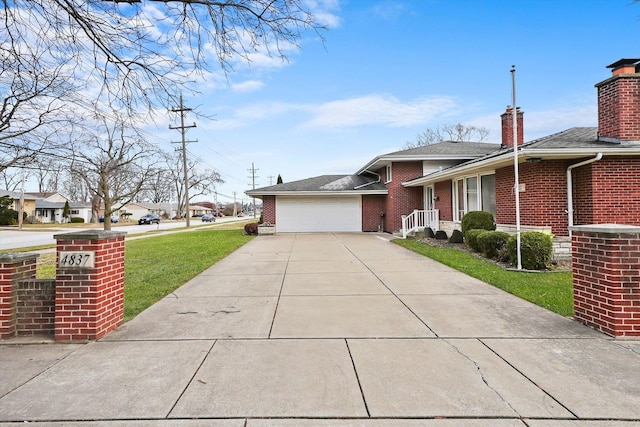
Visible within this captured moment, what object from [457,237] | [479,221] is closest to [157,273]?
[479,221]

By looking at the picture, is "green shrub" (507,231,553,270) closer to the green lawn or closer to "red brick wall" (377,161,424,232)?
the green lawn

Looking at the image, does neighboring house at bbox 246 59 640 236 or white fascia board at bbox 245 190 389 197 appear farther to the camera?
white fascia board at bbox 245 190 389 197

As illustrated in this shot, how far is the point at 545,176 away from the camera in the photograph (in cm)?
966

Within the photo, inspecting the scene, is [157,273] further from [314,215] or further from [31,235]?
[31,235]

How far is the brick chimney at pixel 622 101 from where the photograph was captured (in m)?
8.94

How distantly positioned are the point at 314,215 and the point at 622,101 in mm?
15188

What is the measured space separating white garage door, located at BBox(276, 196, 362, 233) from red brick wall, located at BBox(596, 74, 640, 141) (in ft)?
43.7

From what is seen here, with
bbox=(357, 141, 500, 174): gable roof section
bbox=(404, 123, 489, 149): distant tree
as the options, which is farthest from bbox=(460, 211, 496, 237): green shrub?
bbox=(404, 123, 489, 149): distant tree

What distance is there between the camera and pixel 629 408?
2.52 m

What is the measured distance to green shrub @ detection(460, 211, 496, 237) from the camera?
11.7 metres

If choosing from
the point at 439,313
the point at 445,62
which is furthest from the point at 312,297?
the point at 445,62

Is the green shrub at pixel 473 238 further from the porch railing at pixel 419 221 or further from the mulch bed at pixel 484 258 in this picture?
the porch railing at pixel 419 221

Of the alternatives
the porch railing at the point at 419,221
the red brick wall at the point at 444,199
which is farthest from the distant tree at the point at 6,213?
the red brick wall at the point at 444,199

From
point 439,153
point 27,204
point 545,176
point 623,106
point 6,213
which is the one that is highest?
point 439,153
